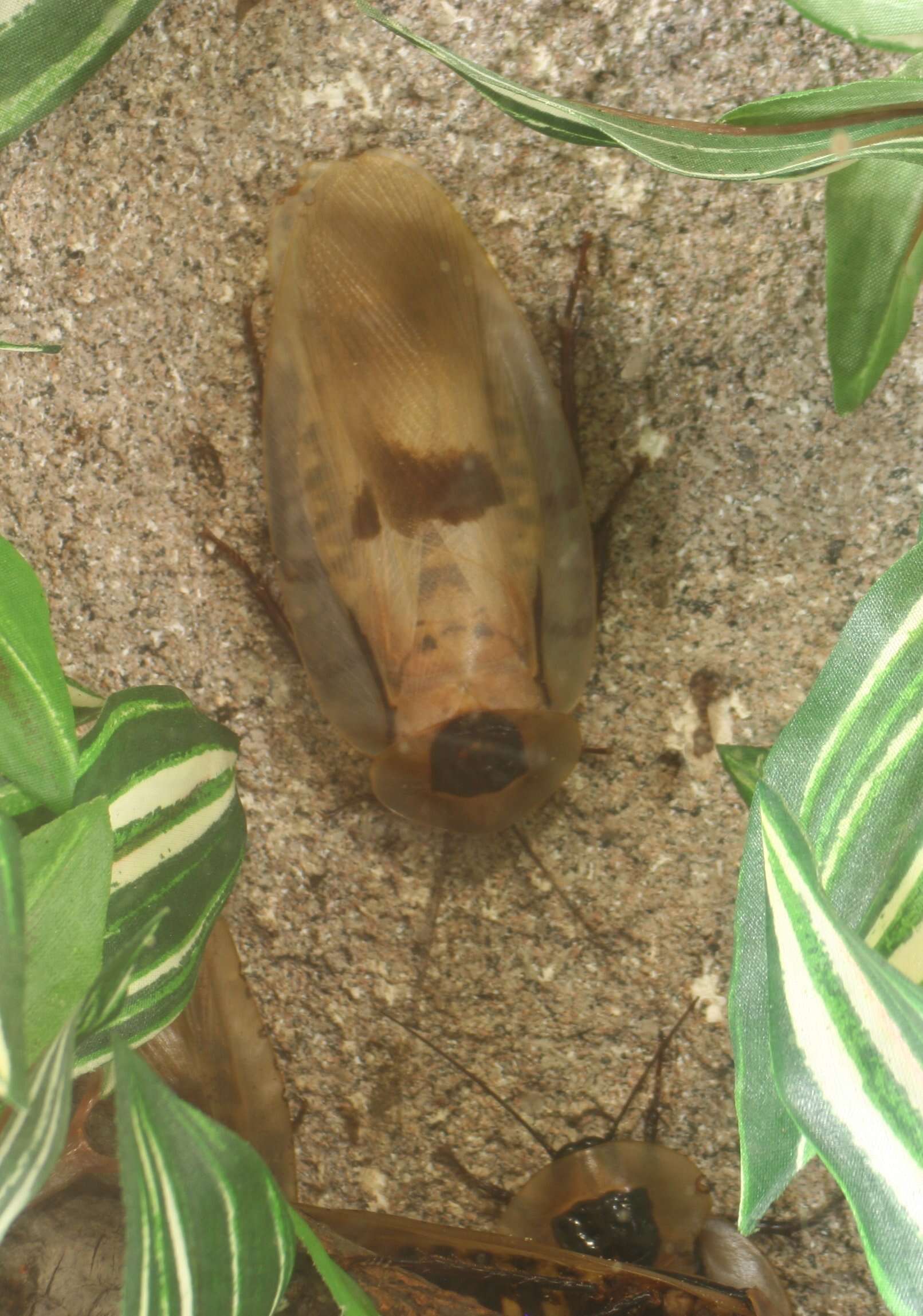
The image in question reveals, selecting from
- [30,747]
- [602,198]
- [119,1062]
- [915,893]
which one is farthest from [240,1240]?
[602,198]

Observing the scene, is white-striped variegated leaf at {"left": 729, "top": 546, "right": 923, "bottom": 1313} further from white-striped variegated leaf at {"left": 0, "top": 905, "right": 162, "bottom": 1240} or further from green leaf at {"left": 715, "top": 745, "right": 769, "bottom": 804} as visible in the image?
white-striped variegated leaf at {"left": 0, "top": 905, "right": 162, "bottom": 1240}

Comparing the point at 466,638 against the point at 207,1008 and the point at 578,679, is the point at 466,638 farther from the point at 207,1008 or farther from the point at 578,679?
the point at 207,1008

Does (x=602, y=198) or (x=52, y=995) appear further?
(x=602, y=198)

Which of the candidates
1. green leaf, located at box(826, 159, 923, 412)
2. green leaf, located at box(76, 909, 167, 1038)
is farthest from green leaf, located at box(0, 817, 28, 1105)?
green leaf, located at box(826, 159, 923, 412)

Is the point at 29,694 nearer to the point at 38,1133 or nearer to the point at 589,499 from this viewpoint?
the point at 38,1133

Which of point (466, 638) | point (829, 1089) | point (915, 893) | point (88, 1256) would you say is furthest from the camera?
point (466, 638)

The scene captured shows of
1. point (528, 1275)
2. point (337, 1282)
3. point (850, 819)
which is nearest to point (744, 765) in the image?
point (850, 819)

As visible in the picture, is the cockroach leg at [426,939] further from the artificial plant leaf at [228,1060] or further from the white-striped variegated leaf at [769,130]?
the white-striped variegated leaf at [769,130]
